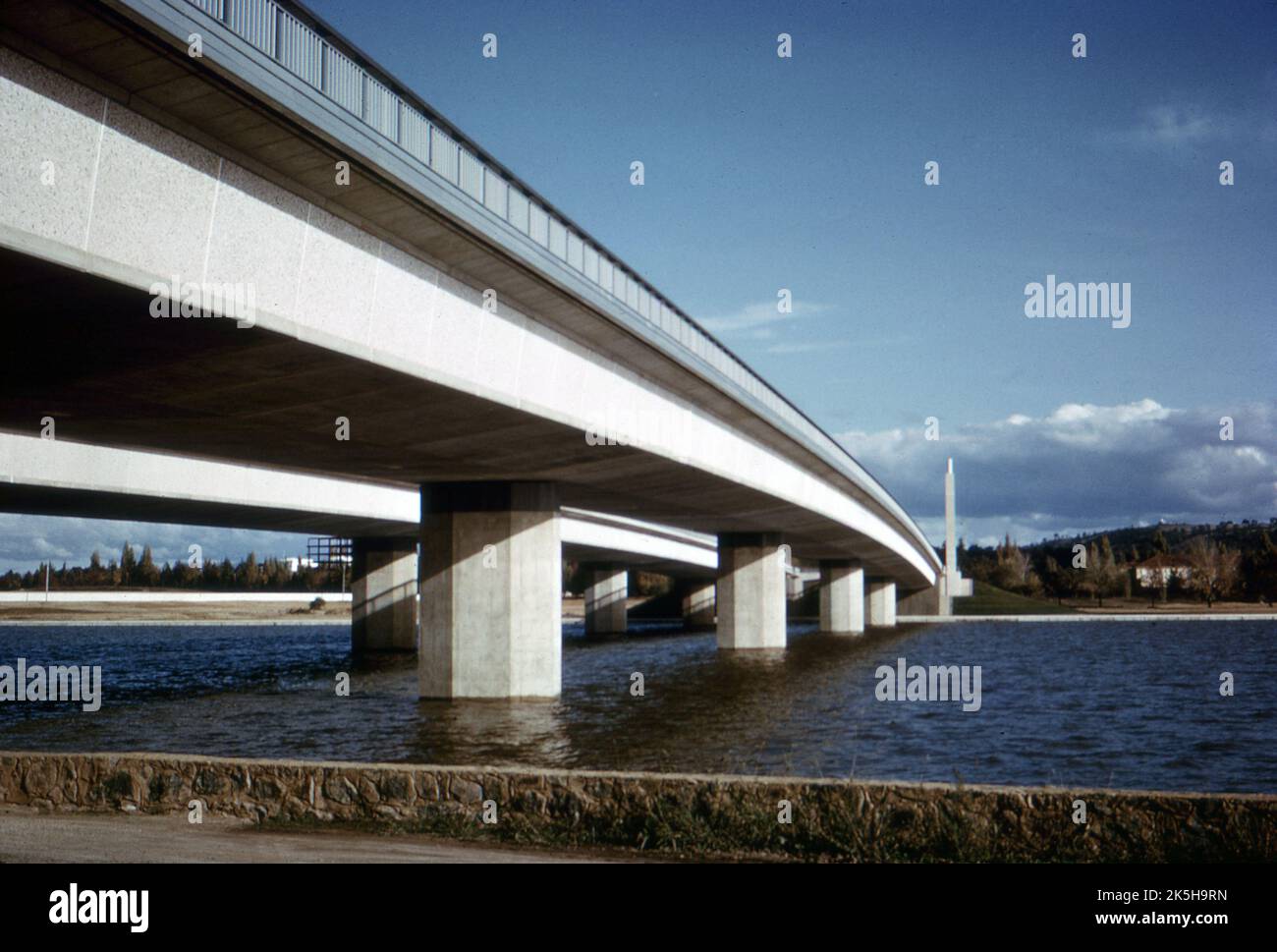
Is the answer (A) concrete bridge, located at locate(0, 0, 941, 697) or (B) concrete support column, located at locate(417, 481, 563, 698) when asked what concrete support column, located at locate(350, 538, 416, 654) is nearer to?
(A) concrete bridge, located at locate(0, 0, 941, 697)

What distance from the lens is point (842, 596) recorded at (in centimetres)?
9331

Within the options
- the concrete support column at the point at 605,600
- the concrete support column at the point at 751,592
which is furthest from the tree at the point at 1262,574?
the concrete support column at the point at 751,592

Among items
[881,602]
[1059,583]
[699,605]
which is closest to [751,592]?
[881,602]

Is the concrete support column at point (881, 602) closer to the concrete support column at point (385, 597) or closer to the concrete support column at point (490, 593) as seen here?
the concrete support column at point (385, 597)

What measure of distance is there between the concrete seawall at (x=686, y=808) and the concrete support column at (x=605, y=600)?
8251 cm

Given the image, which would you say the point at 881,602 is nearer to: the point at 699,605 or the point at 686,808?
the point at 699,605

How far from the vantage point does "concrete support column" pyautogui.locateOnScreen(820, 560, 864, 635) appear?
92938 millimetres

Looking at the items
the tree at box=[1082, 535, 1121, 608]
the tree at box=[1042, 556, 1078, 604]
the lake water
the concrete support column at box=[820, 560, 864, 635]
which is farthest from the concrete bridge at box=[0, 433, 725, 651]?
the tree at box=[1042, 556, 1078, 604]

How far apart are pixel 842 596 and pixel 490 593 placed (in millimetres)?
63078

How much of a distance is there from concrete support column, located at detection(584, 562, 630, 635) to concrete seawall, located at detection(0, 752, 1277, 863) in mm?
82507

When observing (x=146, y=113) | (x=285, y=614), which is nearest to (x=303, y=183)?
(x=146, y=113)

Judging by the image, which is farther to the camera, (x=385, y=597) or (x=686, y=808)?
(x=385, y=597)

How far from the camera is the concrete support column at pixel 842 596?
305 ft
